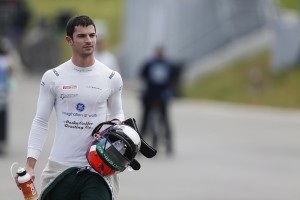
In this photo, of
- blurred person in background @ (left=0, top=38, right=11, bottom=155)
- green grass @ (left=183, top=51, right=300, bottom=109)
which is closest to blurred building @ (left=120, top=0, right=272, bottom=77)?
green grass @ (left=183, top=51, right=300, bottom=109)

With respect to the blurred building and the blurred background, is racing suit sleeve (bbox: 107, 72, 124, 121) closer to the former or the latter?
the blurred background

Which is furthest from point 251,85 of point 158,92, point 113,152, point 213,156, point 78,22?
point 113,152

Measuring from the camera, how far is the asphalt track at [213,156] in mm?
14305

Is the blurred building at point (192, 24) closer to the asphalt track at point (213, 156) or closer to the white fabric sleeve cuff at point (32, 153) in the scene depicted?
the asphalt track at point (213, 156)

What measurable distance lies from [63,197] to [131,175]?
807 cm

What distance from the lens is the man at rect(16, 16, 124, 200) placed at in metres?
7.83

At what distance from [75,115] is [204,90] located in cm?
2430

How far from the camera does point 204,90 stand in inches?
1262

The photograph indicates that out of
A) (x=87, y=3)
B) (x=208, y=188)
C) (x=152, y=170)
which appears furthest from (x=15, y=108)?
(x=87, y=3)

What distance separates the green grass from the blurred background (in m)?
0.04

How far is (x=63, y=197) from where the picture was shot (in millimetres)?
7898

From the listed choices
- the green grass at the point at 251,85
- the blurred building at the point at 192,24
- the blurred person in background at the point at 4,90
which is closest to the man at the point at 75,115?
the blurred person in background at the point at 4,90

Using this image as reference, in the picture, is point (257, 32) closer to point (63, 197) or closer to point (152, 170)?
point (152, 170)

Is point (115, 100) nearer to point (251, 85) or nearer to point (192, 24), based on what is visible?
point (251, 85)
